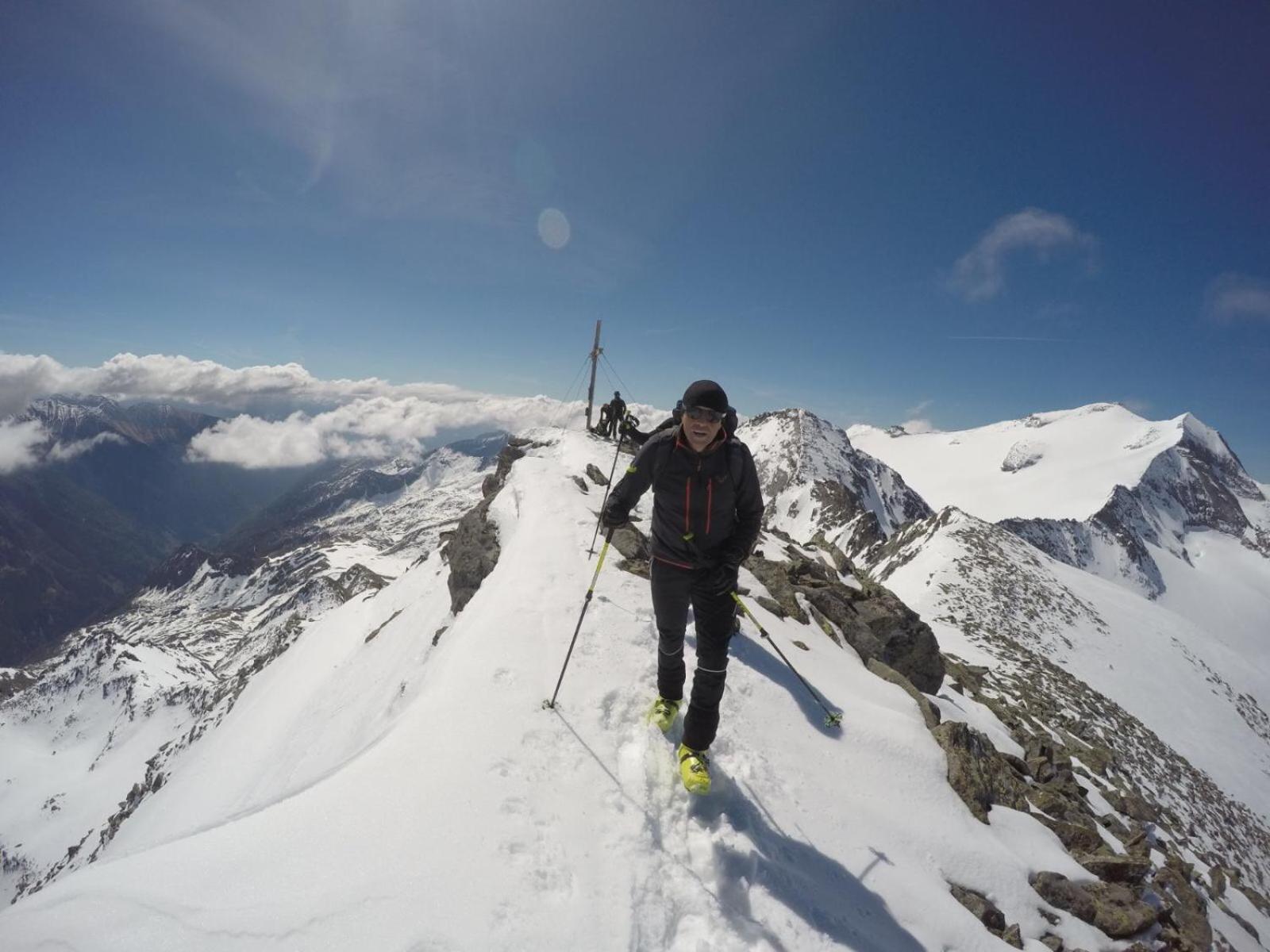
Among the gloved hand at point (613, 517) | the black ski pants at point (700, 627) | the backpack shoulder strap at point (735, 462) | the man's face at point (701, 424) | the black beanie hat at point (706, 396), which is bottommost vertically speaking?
the black ski pants at point (700, 627)

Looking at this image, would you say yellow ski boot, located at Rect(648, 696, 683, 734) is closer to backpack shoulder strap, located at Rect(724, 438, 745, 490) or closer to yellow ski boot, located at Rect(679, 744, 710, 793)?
→ yellow ski boot, located at Rect(679, 744, 710, 793)

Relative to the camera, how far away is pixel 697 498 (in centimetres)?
644

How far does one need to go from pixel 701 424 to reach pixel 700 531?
1.37 m

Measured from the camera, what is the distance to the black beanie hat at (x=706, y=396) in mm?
6012

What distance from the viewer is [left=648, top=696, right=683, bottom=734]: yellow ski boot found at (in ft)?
23.5

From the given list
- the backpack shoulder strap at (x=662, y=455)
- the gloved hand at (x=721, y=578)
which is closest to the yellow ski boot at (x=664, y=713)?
the gloved hand at (x=721, y=578)

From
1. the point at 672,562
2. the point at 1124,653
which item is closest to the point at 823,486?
the point at 1124,653

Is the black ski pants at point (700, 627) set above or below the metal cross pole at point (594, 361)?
below

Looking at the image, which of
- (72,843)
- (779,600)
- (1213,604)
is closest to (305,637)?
(779,600)

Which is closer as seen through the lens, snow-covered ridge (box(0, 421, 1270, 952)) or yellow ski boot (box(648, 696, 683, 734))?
snow-covered ridge (box(0, 421, 1270, 952))

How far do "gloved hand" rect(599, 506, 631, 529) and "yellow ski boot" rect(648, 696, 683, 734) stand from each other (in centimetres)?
268

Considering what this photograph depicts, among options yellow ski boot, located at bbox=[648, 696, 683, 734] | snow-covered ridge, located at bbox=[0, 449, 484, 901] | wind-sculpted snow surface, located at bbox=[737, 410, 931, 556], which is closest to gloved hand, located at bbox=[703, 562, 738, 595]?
yellow ski boot, located at bbox=[648, 696, 683, 734]

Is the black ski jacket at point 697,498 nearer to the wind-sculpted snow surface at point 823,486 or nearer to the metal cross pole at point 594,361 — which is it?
the metal cross pole at point 594,361

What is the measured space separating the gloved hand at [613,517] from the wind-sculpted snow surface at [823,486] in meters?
69.0
